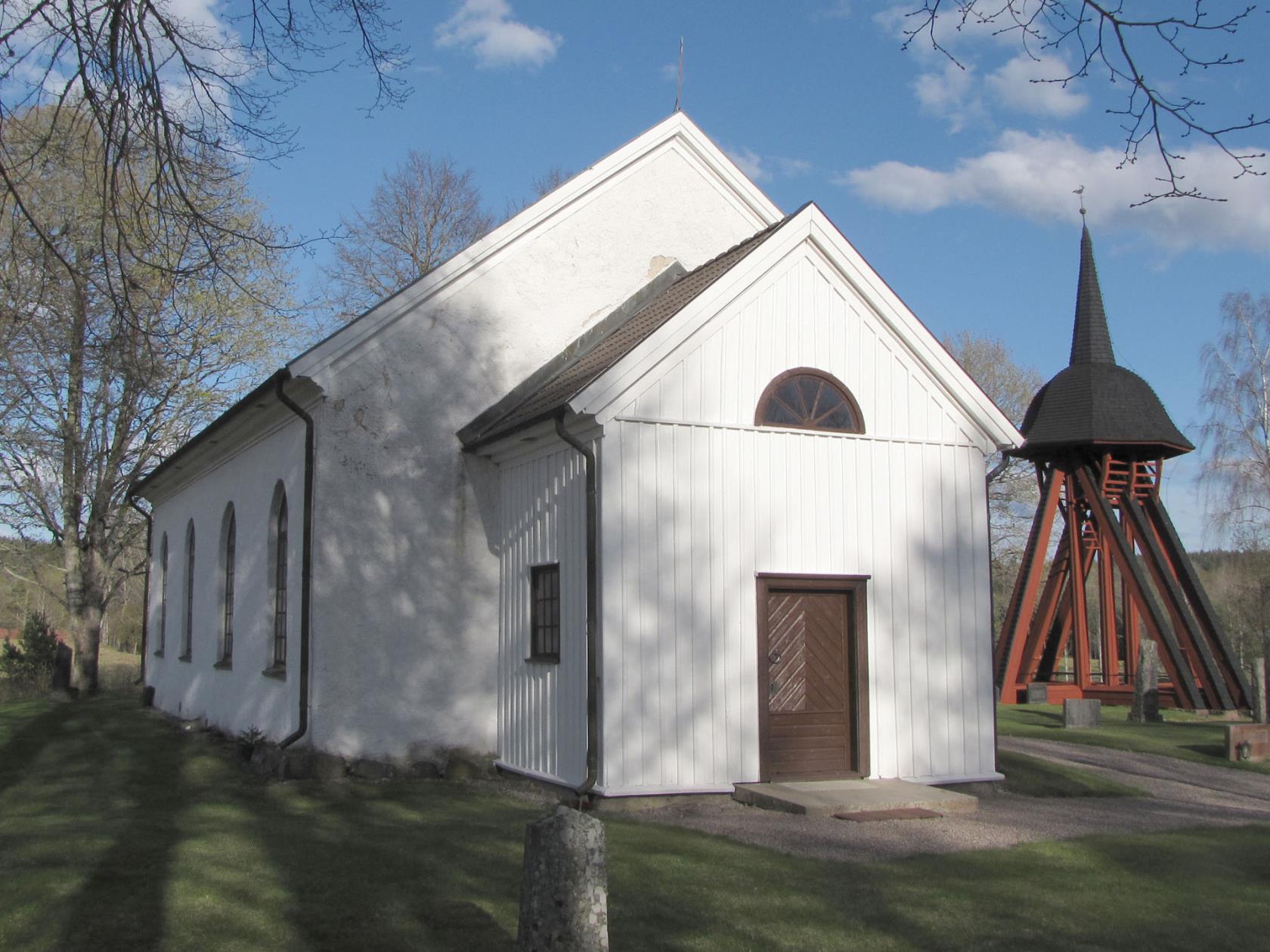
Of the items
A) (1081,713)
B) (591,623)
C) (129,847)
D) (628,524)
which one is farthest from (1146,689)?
(129,847)

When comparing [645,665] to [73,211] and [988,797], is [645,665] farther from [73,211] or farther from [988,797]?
[73,211]

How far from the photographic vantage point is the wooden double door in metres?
12.5

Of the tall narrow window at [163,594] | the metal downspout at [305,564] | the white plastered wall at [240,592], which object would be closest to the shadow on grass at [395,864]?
the metal downspout at [305,564]

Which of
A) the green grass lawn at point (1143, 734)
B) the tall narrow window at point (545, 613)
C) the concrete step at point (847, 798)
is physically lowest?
the green grass lawn at point (1143, 734)

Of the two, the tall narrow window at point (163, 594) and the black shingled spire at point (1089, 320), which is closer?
the tall narrow window at point (163, 594)

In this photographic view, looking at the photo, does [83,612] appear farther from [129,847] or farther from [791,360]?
[791,360]

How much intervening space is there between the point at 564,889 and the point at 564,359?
1047 centimetres

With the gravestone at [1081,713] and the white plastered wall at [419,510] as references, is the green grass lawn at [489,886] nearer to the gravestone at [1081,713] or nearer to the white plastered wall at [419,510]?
the white plastered wall at [419,510]

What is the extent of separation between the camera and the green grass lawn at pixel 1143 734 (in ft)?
59.2

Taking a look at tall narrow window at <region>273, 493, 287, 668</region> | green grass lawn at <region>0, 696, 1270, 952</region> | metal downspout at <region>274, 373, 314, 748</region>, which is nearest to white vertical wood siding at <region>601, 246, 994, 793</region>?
green grass lawn at <region>0, 696, 1270, 952</region>

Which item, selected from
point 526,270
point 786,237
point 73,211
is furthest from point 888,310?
point 73,211

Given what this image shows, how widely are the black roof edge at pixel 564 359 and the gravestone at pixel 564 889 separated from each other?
25.2 feet

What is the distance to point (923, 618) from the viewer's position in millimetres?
13172

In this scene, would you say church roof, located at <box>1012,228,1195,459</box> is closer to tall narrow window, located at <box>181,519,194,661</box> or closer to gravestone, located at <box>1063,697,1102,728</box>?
gravestone, located at <box>1063,697,1102,728</box>
